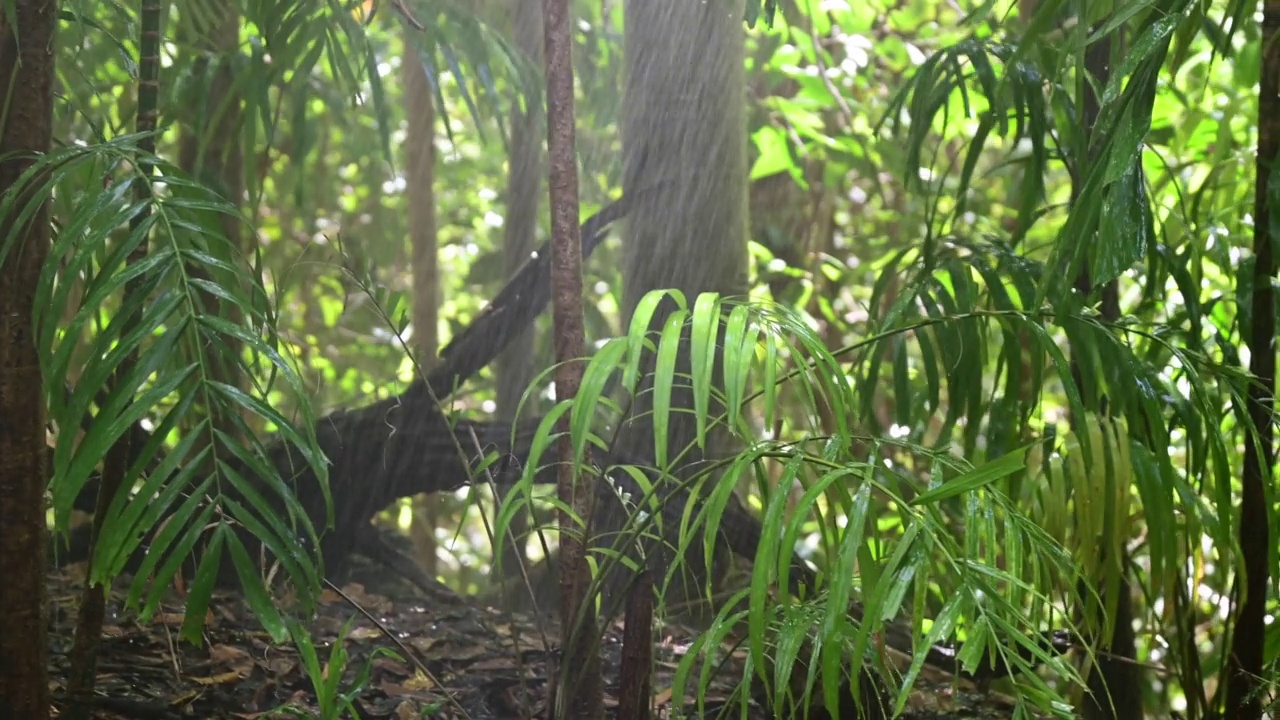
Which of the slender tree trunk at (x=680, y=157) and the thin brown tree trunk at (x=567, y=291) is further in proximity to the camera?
the slender tree trunk at (x=680, y=157)

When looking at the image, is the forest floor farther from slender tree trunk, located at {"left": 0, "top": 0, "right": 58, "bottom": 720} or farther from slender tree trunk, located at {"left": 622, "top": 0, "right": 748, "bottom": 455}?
slender tree trunk, located at {"left": 622, "top": 0, "right": 748, "bottom": 455}

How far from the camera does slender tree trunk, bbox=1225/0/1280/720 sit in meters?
1.11

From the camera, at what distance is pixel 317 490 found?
5.35 feet

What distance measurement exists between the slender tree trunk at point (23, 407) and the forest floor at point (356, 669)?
0.19 m

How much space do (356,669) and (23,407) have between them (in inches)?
23.1

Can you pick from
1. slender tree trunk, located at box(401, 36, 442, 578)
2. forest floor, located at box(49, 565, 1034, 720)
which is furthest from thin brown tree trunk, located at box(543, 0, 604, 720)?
slender tree trunk, located at box(401, 36, 442, 578)

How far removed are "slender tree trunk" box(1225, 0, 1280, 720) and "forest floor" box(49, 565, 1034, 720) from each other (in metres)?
0.32

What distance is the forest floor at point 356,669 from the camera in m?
1.24

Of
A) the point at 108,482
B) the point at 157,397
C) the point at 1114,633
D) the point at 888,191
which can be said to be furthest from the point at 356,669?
the point at 888,191

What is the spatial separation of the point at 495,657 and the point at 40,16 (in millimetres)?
884

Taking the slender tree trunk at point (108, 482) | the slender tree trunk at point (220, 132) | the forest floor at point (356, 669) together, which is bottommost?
the forest floor at point (356, 669)

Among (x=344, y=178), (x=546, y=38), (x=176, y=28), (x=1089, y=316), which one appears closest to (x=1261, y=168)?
(x=1089, y=316)

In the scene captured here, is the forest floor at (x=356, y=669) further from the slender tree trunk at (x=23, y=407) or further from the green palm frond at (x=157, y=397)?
the green palm frond at (x=157, y=397)

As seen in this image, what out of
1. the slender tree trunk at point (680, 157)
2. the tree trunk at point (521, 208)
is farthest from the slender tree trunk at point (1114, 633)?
the tree trunk at point (521, 208)
